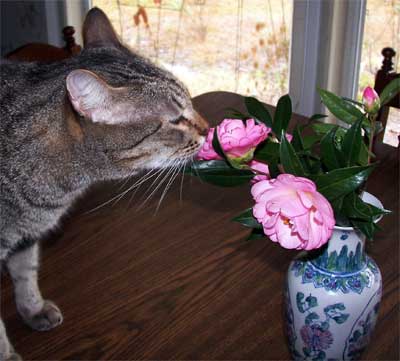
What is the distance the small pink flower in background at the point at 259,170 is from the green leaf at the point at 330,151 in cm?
8

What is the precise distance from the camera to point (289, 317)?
0.74 m

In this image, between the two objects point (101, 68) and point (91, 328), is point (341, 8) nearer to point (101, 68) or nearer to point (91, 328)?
point (101, 68)

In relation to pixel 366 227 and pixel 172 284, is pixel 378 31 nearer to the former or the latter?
pixel 172 284

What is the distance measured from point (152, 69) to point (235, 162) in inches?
13.9

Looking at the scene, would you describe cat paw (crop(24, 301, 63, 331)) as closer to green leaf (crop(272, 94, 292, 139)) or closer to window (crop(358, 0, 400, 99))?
green leaf (crop(272, 94, 292, 139))

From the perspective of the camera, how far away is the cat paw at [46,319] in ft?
2.86

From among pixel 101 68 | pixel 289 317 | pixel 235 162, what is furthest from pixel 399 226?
pixel 101 68

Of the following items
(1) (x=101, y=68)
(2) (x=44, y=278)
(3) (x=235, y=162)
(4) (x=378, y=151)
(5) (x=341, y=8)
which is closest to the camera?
(3) (x=235, y=162)

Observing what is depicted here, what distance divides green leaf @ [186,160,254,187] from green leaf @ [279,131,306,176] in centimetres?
8

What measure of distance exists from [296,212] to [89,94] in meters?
0.38

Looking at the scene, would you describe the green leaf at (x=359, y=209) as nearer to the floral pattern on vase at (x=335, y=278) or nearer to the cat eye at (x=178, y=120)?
the floral pattern on vase at (x=335, y=278)

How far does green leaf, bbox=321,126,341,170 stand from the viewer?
0.62 metres

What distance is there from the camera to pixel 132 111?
868mm

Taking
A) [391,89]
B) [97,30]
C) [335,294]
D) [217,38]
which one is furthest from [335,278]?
[217,38]
